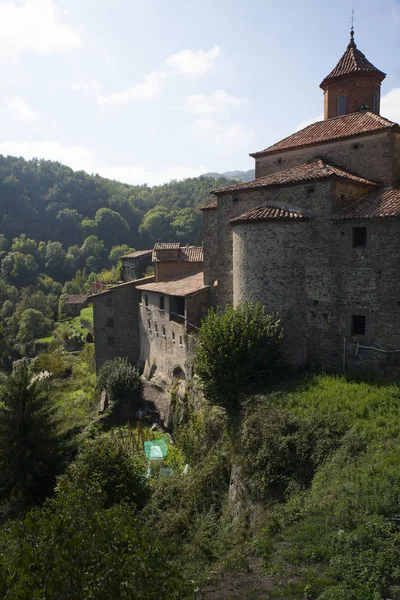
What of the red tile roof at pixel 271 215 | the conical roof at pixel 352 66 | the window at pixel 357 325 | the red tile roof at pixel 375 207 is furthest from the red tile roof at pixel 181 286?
the conical roof at pixel 352 66

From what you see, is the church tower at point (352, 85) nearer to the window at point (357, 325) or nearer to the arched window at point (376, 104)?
the arched window at point (376, 104)

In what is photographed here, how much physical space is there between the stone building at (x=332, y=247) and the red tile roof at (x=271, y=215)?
44mm

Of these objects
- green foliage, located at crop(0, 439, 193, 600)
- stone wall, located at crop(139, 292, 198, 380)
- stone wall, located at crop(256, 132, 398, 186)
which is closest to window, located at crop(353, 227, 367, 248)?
stone wall, located at crop(256, 132, 398, 186)

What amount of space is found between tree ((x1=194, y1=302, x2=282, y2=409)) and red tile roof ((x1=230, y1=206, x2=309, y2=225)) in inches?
154

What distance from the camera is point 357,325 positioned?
665 inches

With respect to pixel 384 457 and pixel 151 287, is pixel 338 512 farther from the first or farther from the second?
pixel 151 287

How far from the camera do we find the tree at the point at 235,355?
1652cm

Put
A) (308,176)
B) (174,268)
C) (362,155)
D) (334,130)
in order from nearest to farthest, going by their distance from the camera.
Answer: (308,176), (362,155), (334,130), (174,268)

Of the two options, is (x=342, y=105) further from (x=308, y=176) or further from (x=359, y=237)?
(x=359, y=237)

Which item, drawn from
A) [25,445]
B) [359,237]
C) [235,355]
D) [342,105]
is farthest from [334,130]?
[25,445]

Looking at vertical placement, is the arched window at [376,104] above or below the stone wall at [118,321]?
above

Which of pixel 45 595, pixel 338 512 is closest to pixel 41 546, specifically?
pixel 45 595

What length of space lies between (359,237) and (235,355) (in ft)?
22.1

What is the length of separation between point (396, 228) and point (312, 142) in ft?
23.7
